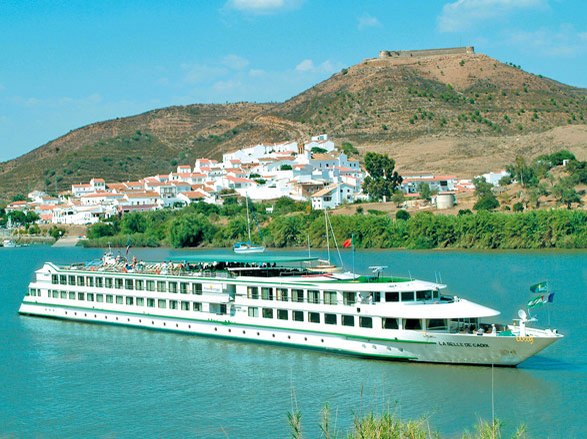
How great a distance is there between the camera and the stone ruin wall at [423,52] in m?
156

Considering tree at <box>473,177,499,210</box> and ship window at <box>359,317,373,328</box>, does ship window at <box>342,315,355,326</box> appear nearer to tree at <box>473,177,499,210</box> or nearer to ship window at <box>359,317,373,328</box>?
ship window at <box>359,317,373,328</box>

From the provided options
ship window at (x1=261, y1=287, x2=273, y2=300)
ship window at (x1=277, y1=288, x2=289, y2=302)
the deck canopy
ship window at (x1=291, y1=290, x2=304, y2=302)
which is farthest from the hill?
ship window at (x1=291, y1=290, x2=304, y2=302)

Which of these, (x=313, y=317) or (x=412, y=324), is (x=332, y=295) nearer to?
(x=313, y=317)

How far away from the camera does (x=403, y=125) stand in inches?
5049

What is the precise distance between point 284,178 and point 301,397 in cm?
7476

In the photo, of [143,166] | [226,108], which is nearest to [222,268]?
[143,166]

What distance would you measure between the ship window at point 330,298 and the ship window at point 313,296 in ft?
1.01

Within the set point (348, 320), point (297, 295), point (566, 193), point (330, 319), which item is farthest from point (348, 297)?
point (566, 193)

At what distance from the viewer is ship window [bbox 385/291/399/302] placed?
26.8 meters

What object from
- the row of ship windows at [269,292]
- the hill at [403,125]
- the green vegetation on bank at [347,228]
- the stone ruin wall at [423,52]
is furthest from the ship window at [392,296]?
the stone ruin wall at [423,52]

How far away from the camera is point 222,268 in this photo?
109 feet

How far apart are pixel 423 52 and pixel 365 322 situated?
457 ft

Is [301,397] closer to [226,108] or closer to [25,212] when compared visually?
[25,212]

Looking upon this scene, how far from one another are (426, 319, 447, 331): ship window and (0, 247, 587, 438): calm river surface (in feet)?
3.74
